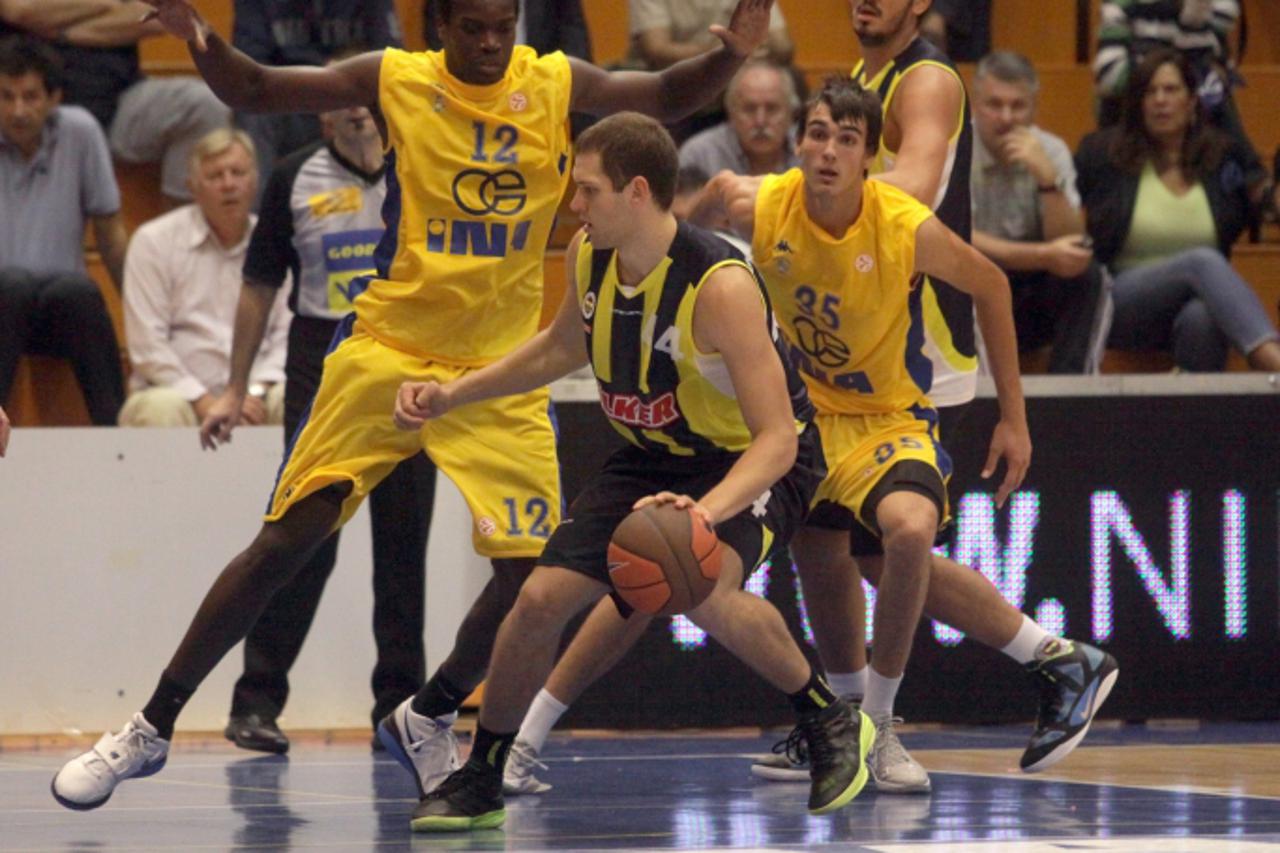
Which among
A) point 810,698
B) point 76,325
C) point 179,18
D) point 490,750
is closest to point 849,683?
point 810,698

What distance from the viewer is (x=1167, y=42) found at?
1023 centimetres

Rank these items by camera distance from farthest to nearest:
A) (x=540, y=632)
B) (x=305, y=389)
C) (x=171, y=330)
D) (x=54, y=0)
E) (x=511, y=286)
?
(x=54, y=0) < (x=171, y=330) < (x=305, y=389) < (x=511, y=286) < (x=540, y=632)

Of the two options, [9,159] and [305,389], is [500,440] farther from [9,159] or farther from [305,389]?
[9,159]

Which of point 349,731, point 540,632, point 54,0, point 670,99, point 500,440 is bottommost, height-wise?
point 349,731

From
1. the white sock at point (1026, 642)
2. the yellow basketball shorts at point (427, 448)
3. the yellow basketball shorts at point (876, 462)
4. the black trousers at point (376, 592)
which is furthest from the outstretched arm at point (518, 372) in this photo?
the black trousers at point (376, 592)

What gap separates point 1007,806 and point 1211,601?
303cm

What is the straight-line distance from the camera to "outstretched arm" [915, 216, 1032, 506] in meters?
5.95

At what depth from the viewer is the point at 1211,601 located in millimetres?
8203

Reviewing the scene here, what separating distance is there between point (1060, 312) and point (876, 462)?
339cm

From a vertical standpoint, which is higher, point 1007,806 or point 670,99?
point 670,99

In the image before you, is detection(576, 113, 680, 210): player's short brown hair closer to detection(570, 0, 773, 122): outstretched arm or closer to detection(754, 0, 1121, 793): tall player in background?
detection(570, 0, 773, 122): outstretched arm

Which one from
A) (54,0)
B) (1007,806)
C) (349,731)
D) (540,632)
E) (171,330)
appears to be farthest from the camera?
(54,0)

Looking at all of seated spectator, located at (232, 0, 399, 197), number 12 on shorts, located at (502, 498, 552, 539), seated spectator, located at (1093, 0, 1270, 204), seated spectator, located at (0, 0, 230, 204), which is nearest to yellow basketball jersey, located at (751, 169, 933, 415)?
number 12 on shorts, located at (502, 498, 552, 539)

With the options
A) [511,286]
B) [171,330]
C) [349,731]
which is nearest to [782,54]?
[171,330]
